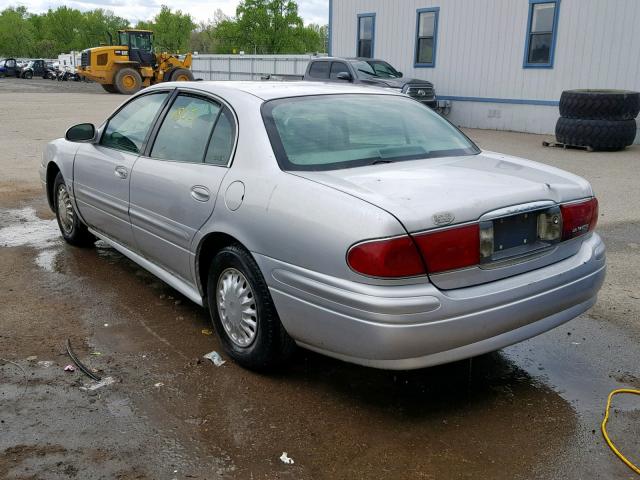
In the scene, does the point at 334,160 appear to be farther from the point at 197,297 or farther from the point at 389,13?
the point at 389,13

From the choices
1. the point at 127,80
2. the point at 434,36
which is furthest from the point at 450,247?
the point at 127,80

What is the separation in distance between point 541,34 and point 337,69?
532 centimetres

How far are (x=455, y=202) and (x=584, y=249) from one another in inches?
40.5

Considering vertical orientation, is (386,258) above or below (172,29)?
below

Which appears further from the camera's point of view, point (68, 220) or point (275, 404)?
point (68, 220)

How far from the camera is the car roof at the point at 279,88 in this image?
397 cm

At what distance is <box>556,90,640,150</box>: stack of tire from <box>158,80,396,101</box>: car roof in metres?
10.3

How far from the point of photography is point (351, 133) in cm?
Answer: 381

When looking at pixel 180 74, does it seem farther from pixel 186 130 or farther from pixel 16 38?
pixel 16 38

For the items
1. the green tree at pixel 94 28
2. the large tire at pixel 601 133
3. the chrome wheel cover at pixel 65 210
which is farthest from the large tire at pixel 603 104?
the green tree at pixel 94 28

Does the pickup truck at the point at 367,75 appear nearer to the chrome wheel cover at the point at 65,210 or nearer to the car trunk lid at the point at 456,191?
the chrome wheel cover at the point at 65,210

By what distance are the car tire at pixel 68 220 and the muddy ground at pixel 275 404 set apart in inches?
36.4

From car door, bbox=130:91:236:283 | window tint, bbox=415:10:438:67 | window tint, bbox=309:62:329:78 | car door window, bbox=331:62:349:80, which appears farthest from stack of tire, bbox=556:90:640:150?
car door, bbox=130:91:236:283

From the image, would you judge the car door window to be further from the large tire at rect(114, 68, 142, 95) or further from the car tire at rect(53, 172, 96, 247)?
the large tire at rect(114, 68, 142, 95)
